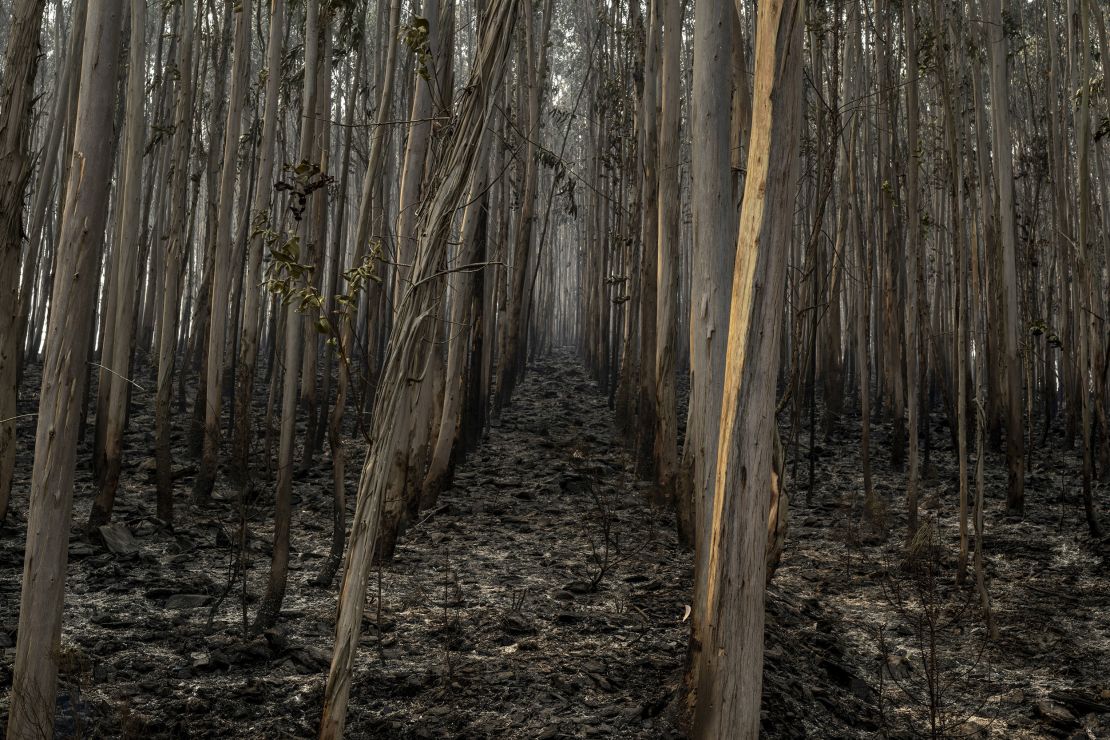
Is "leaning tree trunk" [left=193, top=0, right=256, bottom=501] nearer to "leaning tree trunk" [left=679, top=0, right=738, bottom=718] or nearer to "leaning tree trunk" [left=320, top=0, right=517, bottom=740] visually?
"leaning tree trunk" [left=679, top=0, right=738, bottom=718]

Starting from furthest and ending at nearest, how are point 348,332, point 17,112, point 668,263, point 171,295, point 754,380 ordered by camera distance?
point 171,295 < point 668,263 < point 348,332 < point 17,112 < point 754,380

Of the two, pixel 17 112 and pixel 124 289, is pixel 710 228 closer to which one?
pixel 17 112

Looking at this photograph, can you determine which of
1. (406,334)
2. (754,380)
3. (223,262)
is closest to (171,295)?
(223,262)

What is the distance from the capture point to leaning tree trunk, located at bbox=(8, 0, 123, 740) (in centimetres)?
259

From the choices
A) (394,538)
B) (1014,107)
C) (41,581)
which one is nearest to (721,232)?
(41,581)

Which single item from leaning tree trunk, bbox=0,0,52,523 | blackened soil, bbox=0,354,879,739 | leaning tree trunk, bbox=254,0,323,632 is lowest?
blackened soil, bbox=0,354,879,739

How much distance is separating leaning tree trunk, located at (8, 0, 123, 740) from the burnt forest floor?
0.96ft

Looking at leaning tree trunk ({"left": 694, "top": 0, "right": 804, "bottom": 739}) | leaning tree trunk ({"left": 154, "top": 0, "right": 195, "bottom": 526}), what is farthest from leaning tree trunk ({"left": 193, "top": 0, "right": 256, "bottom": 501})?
leaning tree trunk ({"left": 694, "top": 0, "right": 804, "bottom": 739})

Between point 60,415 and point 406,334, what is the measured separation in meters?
1.17

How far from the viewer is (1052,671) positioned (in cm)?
404

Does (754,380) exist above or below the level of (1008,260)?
below

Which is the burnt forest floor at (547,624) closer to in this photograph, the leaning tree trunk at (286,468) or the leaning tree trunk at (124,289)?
the leaning tree trunk at (286,468)

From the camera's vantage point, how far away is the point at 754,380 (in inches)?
83.9

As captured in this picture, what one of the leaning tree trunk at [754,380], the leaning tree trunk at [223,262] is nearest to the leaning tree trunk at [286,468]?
the leaning tree trunk at [223,262]
